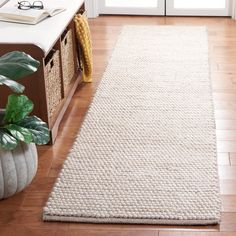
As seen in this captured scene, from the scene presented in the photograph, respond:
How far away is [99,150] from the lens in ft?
8.98

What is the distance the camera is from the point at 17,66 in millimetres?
2170

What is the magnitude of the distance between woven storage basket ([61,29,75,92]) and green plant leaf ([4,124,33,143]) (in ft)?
3.29

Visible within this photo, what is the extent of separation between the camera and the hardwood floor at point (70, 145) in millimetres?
2143

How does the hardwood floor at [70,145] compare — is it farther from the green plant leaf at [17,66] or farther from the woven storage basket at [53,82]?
the green plant leaf at [17,66]

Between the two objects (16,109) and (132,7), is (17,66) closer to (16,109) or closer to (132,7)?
(16,109)

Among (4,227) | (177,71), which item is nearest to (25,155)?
(4,227)

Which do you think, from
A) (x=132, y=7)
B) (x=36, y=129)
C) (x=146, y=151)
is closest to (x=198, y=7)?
(x=132, y=7)

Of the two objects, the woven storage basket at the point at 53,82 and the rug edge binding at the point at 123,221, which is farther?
the woven storage basket at the point at 53,82

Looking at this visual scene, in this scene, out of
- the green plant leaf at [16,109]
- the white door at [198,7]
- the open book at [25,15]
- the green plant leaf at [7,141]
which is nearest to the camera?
the green plant leaf at [7,141]

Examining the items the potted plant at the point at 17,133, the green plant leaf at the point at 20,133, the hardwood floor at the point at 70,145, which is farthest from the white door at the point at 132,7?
the green plant leaf at the point at 20,133

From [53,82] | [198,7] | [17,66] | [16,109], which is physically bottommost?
[198,7]

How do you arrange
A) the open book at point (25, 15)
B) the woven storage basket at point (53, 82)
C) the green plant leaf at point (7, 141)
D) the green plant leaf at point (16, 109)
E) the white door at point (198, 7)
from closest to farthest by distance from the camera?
the green plant leaf at point (7, 141) < the green plant leaf at point (16, 109) < the woven storage basket at point (53, 82) < the open book at point (25, 15) < the white door at point (198, 7)

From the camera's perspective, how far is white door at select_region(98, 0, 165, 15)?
5289 mm

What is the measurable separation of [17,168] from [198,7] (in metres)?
3.52
